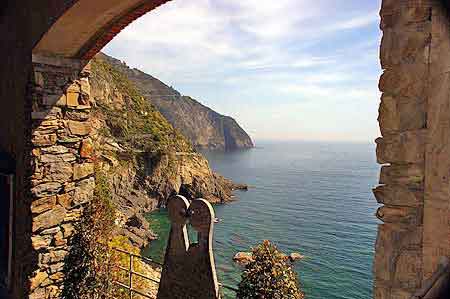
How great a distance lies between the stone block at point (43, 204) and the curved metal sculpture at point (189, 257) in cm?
137

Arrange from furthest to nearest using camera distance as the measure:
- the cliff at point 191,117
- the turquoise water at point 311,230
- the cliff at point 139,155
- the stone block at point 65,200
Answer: the cliff at point 191,117 < the cliff at point 139,155 < the turquoise water at point 311,230 < the stone block at point 65,200

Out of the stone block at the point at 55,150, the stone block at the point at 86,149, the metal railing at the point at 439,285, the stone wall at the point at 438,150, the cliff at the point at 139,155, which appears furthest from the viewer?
the cliff at the point at 139,155

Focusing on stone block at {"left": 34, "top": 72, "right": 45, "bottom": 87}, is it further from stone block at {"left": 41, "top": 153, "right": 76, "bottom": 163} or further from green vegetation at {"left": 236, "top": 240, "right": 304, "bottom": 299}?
green vegetation at {"left": 236, "top": 240, "right": 304, "bottom": 299}

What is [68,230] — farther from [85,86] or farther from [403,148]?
[403,148]

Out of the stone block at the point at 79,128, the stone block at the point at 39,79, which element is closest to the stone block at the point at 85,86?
the stone block at the point at 79,128

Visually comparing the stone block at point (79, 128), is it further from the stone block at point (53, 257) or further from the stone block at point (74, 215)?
the stone block at point (53, 257)

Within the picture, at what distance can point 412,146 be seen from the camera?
1790 millimetres

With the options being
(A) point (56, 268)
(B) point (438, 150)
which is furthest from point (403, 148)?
(A) point (56, 268)

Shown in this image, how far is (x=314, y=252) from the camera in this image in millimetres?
24250

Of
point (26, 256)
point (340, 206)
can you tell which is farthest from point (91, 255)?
point (340, 206)

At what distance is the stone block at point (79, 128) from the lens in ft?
15.7

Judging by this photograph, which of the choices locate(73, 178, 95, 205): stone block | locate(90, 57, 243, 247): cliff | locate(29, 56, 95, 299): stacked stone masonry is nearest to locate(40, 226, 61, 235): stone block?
locate(29, 56, 95, 299): stacked stone masonry

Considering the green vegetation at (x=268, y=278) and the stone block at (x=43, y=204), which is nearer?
the green vegetation at (x=268, y=278)

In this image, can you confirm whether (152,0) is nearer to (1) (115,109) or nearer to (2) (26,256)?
(2) (26,256)
